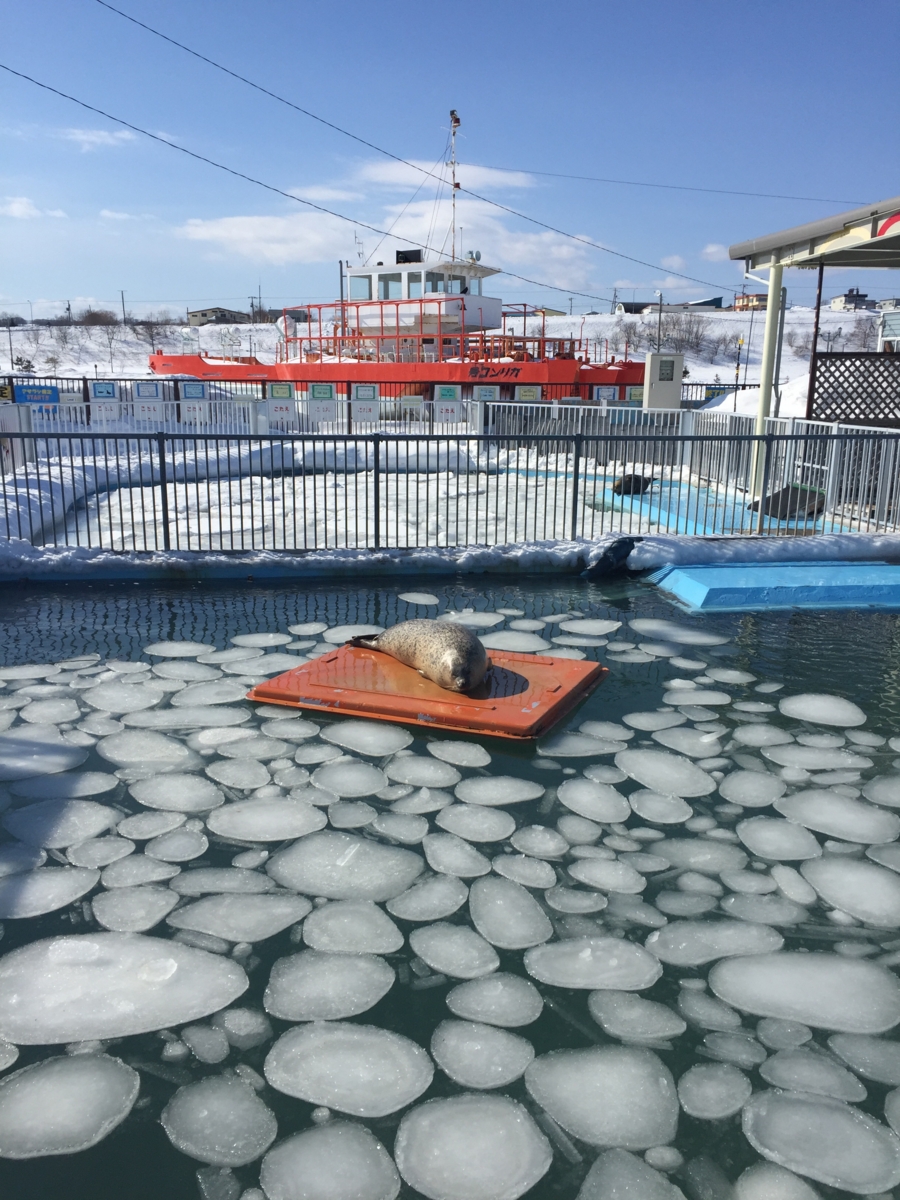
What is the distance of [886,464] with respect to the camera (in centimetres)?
1009

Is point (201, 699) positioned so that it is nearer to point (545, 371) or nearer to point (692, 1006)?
point (692, 1006)

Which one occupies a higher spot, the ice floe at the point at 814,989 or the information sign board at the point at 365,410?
the information sign board at the point at 365,410

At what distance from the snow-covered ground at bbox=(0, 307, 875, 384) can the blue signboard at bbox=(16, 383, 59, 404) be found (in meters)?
52.0

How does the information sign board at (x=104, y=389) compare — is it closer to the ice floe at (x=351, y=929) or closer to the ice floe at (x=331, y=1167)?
the ice floe at (x=351, y=929)

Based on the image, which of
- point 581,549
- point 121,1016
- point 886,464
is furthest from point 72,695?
point 886,464

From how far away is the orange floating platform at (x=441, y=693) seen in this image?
521 cm

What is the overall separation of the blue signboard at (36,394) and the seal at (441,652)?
13.9m

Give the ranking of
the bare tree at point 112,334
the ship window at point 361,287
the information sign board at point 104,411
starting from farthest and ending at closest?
the bare tree at point 112,334 → the ship window at point 361,287 → the information sign board at point 104,411

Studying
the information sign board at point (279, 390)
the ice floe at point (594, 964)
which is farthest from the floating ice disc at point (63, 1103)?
the information sign board at point (279, 390)

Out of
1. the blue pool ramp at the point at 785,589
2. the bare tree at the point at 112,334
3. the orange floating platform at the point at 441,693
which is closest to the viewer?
the orange floating platform at the point at 441,693

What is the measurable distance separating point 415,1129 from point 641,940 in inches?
46.3

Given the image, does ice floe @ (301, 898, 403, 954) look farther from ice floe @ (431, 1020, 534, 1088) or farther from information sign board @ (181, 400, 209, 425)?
information sign board @ (181, 400, 209, 425)

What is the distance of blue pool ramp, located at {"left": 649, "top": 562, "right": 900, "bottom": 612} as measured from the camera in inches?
335

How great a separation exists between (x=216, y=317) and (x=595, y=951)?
357 ft
